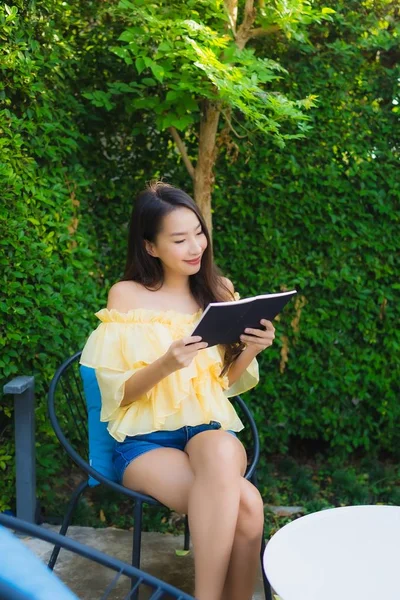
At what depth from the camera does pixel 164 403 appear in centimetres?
210

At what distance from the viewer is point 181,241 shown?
7.12 ft

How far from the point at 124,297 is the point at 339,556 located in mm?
1016

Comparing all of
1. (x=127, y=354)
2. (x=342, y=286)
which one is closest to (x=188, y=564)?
(x=127, y=354)

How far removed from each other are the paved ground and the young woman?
545 millimetres

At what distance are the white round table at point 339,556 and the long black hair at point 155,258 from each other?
0.72m

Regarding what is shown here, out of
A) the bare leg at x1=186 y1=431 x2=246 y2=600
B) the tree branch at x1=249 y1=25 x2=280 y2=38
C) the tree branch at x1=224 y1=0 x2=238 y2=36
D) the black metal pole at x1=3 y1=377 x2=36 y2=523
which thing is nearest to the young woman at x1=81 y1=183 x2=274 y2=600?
the bare leg at x1=186 y1=431 x2=246 y2=600

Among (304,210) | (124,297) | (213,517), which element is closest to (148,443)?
(213,517)

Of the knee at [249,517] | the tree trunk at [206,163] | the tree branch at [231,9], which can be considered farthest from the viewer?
the tree trunk at [206,163]

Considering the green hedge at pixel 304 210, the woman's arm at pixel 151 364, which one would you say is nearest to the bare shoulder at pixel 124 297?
the woman's arm at pixel 151 364

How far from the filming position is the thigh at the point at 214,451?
1.88 metres

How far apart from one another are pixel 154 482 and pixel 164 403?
0.82 feet

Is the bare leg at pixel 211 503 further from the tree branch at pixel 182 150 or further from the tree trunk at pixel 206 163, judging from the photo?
the tree branch at pixel 182 150

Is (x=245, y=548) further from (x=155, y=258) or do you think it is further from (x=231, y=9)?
(x=231, y=9)

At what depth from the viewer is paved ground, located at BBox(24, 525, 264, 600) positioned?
2.37 metres
